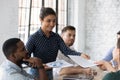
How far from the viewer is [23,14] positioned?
507 cm

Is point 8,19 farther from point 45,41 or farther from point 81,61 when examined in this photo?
point 81,61

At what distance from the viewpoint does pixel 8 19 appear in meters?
4.21

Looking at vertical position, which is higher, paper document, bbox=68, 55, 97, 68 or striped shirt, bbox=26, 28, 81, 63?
striped shirt, bbox=26, 28, 81, 63

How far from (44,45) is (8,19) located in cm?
208

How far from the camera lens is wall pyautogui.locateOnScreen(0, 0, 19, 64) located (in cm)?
409

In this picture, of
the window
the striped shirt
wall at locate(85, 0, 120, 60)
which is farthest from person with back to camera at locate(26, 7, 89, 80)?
wall at locate(85, 0, 120, 60)

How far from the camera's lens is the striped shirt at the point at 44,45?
7.32ft

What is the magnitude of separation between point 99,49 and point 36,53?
4.07 metres

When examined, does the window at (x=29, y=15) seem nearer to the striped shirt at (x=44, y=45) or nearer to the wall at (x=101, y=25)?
the wall at (x=101, y=25)

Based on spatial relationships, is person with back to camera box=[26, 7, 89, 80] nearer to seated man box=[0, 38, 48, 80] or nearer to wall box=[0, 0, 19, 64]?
seated man box=[0, 38, 48, 80]

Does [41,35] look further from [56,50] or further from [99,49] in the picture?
[99,49]

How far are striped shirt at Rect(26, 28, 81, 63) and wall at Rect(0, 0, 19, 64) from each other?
6.15 ft

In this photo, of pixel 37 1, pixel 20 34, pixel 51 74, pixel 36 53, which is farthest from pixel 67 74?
pixel 37 1

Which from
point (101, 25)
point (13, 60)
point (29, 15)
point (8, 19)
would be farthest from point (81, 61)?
point (101, 25)
